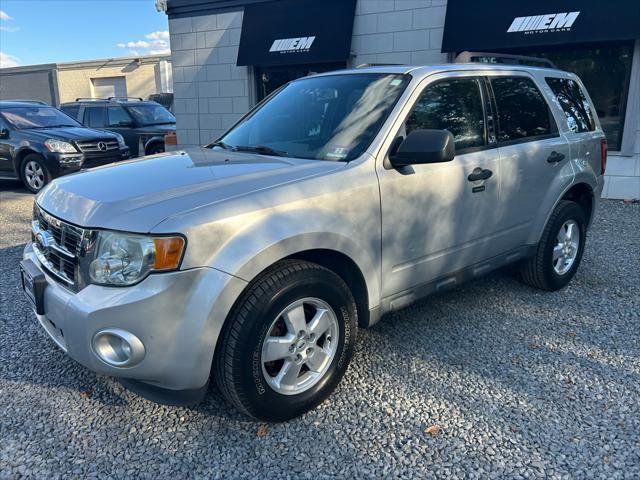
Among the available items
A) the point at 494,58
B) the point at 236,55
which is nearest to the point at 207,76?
the point at 236,55

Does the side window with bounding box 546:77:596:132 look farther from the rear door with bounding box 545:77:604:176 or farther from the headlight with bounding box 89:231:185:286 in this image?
the headlight with bounding box 89:231:185:286

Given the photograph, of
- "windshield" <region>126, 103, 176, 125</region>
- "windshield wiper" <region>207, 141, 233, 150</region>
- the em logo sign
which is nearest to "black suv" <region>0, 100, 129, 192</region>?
A: "windshield" <region>126, 103, 176, 125</region>

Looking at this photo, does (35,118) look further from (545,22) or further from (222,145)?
(545,22)

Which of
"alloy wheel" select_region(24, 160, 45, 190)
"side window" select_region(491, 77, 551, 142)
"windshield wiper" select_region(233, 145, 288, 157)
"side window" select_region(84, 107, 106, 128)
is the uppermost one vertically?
"side window" select_region(491, 77, 551, 142)

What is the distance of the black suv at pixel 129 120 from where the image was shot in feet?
44.6

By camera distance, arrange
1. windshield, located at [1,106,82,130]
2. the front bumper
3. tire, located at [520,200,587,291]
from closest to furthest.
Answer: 1. the front bumper
2. tire, located at [520,200,587,291]
3. windshield, located at [1,106,82,130]

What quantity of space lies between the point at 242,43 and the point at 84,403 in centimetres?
950

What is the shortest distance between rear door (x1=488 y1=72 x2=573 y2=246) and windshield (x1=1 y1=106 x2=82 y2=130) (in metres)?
10.0

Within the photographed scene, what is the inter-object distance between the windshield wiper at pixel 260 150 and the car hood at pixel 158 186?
4.6 inches

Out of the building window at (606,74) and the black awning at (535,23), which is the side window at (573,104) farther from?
the building window at (606,74)

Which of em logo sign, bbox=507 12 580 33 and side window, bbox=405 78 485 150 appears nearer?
side window, bbox=405 78 485 150

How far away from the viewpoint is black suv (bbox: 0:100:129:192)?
404 inches

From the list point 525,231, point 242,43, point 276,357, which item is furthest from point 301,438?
point 242,43

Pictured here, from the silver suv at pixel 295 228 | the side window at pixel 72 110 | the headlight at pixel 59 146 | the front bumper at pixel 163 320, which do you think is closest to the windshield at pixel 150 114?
the side window at pixel 72 110
